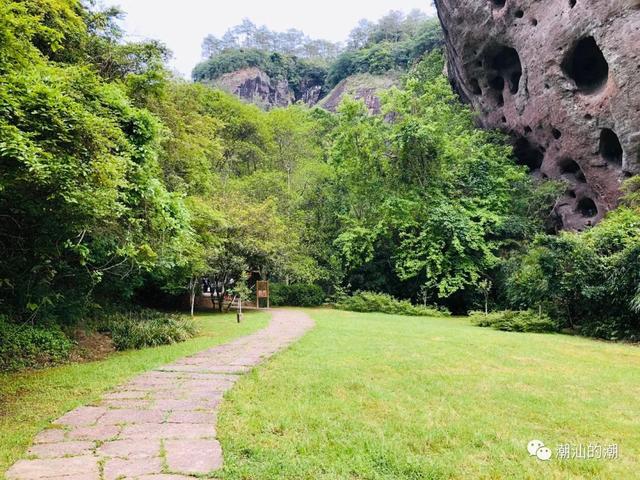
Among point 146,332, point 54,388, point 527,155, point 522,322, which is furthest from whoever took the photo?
point 527,155

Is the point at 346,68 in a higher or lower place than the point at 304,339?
higher

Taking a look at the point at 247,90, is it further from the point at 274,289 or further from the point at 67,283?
the point at 67,283

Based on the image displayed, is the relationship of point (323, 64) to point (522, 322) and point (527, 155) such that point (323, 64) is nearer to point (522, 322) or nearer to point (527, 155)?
point (527, 155)

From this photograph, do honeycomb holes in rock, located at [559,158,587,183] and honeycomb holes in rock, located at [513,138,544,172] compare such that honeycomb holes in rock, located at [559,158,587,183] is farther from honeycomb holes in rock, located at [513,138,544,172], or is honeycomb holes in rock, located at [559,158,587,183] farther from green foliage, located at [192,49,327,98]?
green foliage, located at [192,49,327,98]

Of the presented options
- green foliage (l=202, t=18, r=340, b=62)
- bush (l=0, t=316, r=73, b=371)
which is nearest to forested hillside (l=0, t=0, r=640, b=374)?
bush (l=0, t=316, r=73, b=371)

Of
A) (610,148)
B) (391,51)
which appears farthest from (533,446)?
(391,51)

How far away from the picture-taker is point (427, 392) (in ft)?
15.4

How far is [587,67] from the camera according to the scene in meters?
17.6

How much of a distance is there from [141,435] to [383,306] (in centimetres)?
1537

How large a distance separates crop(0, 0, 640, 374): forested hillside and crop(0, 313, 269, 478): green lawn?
142cm

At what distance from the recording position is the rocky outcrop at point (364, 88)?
130ft

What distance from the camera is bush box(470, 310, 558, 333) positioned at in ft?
40.3

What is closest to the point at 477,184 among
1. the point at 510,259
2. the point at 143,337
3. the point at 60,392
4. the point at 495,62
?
the point at 510,259

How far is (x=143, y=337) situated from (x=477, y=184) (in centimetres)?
1714
